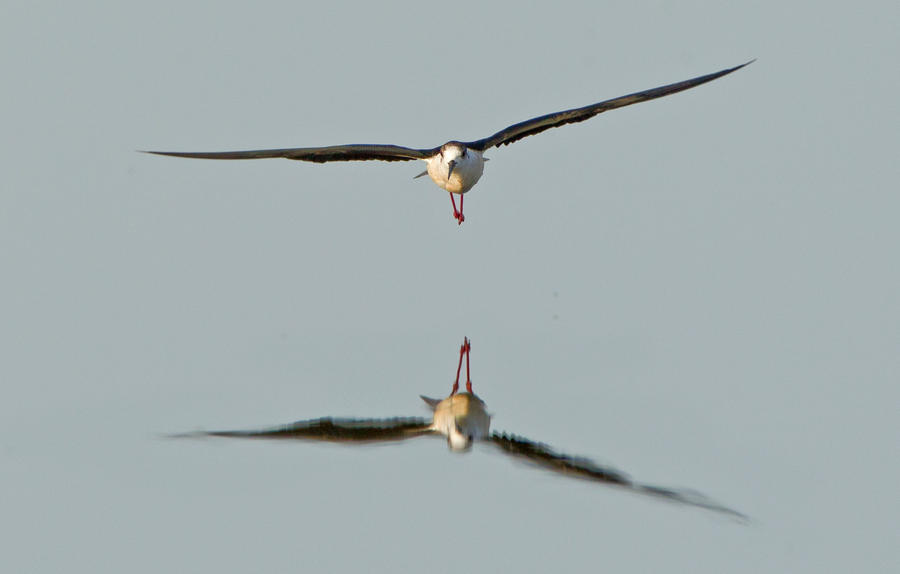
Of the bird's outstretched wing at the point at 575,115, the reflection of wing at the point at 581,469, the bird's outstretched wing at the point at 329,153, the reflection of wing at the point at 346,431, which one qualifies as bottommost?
the reflection of wing at the point at 581,469

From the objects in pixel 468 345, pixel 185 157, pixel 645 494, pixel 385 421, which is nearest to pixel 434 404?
pixel 385 421

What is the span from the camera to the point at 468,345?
1905 cm

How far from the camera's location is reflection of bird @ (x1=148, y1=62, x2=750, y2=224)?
18.2 meters

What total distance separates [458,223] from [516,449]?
18.6ft

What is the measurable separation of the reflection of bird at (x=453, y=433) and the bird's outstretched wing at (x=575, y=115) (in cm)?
386

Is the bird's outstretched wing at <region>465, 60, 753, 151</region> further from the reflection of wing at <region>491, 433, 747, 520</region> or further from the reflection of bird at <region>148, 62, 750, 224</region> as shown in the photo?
the reflection of wing at <region>491, 433, 747, 520</region>

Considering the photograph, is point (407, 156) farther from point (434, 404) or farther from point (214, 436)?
point (214, 436)

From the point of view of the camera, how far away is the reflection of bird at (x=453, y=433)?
15391 mm

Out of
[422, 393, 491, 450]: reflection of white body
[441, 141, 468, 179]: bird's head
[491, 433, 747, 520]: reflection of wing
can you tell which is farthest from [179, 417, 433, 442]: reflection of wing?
[441, 141, 468, 179]: bird's head

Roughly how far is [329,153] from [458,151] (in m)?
1.87

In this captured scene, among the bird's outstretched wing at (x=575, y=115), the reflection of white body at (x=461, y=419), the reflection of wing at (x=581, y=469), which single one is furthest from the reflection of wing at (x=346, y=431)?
the bird's outstretched wing at (x=575, y=115)

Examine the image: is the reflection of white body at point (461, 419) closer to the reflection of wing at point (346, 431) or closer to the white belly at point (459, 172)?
the reflection of wing at point (346, 431)

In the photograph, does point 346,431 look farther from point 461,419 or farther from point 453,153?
point 453,153

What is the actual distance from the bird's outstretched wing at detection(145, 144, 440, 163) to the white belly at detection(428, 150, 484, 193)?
297mm
